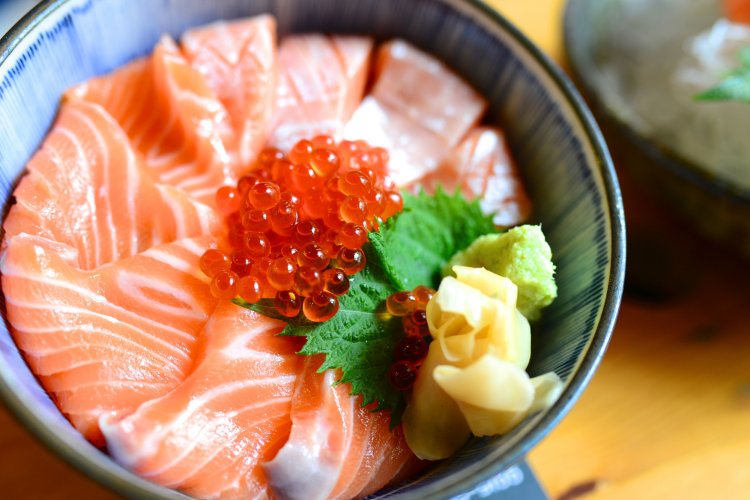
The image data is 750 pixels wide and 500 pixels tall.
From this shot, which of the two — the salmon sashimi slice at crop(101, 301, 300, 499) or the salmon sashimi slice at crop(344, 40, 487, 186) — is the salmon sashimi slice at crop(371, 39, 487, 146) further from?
the salmon sashimi slice at crop(101, 301, 300, 499)

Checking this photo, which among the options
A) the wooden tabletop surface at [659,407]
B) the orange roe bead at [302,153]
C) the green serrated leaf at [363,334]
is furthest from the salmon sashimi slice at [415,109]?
the wooden tabletop surface at [659,407]

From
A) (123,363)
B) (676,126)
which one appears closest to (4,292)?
(123,363)

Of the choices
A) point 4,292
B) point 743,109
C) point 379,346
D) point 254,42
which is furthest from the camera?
point 743,109

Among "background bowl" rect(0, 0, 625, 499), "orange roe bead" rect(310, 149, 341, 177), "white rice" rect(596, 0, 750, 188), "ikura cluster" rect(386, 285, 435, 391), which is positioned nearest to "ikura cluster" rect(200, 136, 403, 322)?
"orange roe bead" rect(310, 149, 341, 177)

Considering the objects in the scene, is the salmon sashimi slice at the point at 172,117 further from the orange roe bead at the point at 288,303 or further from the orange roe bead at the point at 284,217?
the orange roe bead at the point at 288,303

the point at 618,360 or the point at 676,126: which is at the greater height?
the point at 676,126

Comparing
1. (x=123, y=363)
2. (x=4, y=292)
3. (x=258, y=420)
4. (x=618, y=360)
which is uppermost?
(x=4, y=292)

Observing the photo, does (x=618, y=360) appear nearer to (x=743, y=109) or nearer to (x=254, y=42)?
(x=743, y=109)
